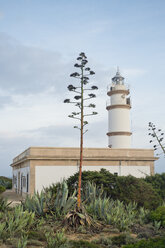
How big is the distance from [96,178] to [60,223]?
7304mm

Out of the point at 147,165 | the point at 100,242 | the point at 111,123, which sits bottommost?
the point at 100,242

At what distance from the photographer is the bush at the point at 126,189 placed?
1639 centimetres

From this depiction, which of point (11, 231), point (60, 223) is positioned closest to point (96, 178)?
point (60, 223)

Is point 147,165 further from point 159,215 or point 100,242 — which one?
point 100,242

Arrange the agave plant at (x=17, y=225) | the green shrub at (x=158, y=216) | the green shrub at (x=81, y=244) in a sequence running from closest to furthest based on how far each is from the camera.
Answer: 1. the green shrub at (x=81, y=244)
2. the agave plant at (x=17, y=225)
3. the green shrub at (x=158, y=216)

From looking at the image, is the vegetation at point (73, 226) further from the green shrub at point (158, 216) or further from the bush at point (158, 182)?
the bush at point (158, 182)

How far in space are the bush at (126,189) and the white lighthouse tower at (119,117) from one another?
13.3 m

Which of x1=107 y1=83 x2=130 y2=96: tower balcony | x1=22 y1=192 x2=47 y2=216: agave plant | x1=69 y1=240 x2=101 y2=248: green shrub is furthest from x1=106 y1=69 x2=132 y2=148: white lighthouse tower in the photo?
x1=69 y1=240 x2=101 y2=248: green shrub

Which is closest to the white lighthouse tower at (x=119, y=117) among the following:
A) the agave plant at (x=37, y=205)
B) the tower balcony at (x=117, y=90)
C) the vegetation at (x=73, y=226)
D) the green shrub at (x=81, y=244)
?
the tower balcony at (x=117, y=90)

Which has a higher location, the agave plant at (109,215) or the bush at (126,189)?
the bush at (126,189)

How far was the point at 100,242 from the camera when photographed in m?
9.71

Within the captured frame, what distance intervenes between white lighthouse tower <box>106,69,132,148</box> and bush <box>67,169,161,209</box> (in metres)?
13.3

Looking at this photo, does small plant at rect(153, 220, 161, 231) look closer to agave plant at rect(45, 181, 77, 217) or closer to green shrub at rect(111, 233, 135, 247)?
green shrub at rect(111, 233, 135, 247)

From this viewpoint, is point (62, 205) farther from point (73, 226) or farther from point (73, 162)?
point (73, 162)
